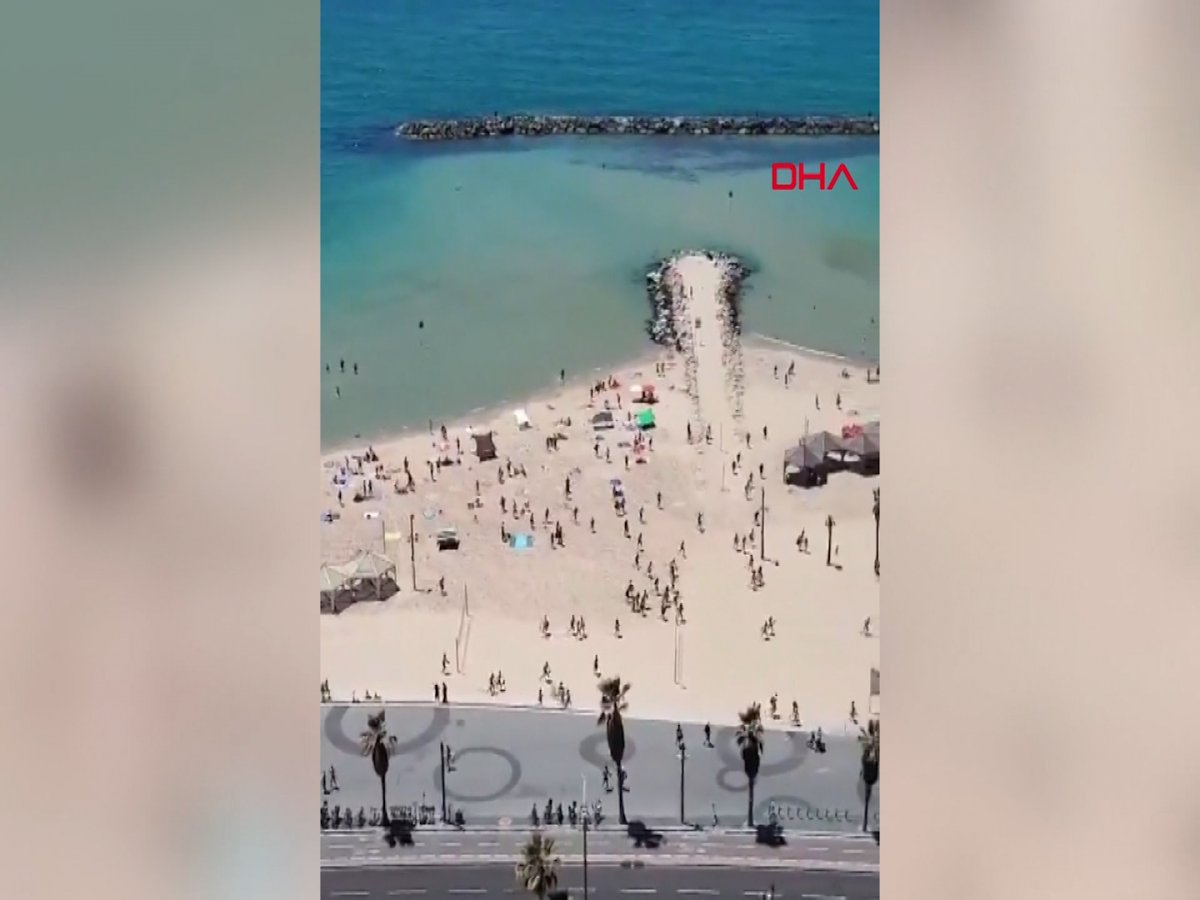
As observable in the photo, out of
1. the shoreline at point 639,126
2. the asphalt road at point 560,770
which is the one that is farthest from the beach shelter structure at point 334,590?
the shoreline at point 639,126

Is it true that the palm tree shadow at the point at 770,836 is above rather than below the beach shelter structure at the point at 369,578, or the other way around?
below

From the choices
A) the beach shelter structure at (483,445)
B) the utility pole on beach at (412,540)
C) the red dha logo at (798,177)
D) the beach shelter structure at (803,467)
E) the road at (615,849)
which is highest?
the red dha logo at (798,177)

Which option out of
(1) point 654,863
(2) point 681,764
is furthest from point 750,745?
(1) point 654,863

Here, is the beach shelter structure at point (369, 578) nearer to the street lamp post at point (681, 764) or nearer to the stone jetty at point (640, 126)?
the street lamp post at point (681, 764)

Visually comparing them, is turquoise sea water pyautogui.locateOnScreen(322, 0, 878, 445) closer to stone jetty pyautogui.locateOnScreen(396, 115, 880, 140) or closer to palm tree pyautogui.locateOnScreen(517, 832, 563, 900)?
stone jetty pyautogui.locateOnScreen(396, 115, 880, 140)

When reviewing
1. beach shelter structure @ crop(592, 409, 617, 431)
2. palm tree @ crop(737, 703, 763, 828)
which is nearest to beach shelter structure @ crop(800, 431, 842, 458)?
beach shelter structure @ crop(592, 409, 617, 431)

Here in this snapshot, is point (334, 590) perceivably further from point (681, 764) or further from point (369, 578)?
point (681, 764)
